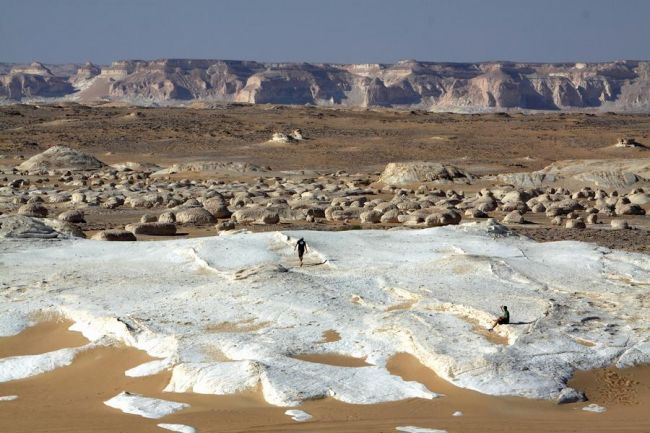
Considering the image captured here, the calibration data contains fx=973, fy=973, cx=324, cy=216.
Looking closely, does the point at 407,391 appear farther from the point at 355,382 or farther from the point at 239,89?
the point at 239,89

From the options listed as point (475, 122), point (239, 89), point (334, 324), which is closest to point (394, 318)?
point (334, 324)

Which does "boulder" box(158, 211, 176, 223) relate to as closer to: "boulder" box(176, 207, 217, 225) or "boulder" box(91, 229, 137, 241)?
Result: "boulder" box(176, 207, 217, 225)

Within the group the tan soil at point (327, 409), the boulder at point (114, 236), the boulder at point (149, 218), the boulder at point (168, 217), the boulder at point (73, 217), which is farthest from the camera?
the boulder at point (73, 217)

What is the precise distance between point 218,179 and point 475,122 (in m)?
40.3

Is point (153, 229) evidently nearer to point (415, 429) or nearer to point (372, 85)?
point (415, 429)

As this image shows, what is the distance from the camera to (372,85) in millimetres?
152250

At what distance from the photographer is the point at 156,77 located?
552 ft

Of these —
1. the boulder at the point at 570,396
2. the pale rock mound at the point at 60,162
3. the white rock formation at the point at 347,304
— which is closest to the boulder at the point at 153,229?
the white rock formation at the point at 347,304

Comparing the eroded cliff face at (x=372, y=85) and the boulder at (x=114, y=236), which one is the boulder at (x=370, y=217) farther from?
the eroded cliff face at (x=372, y=85)

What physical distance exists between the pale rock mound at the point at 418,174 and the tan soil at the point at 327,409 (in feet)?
71.7

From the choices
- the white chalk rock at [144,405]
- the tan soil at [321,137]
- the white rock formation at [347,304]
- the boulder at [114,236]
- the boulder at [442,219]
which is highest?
the white rock formation at [347,304]

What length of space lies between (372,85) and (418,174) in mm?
122306

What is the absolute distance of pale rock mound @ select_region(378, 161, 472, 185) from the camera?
31.1 metres

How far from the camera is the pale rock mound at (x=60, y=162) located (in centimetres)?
3644
